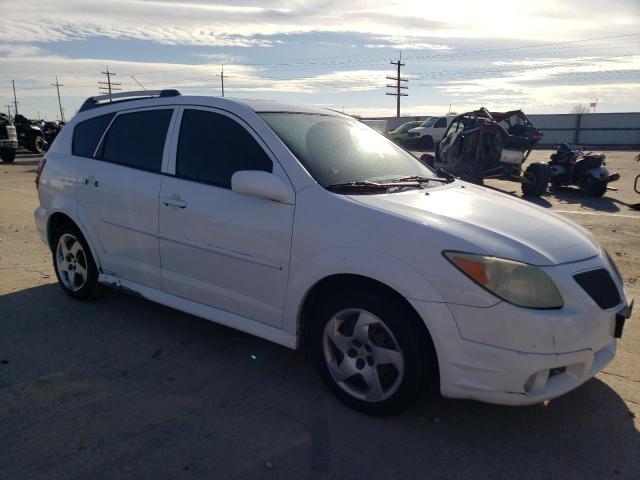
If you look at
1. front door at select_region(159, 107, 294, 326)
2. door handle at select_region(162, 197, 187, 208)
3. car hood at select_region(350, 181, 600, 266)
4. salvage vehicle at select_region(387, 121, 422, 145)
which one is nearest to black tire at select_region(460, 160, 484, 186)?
car hood at select_region(350, 181, 600, 266)

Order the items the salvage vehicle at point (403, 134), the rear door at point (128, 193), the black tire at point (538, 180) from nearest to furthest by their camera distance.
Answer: the rear door at point (128, 193) < the black tire at point (538, 180) < the salvage vehicle at point (403, 134)

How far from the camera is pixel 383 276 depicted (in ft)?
9.00

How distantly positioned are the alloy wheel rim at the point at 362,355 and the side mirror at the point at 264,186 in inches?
29.6

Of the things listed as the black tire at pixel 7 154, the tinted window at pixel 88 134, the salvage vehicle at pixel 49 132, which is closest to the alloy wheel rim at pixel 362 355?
the tinted window at pixel 88 134

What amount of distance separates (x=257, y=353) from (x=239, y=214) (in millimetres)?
1100

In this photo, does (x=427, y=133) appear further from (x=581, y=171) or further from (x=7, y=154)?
(x=7, y=154)

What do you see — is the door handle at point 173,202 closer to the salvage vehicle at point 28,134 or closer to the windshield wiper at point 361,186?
the windshield wiper at point 361,186

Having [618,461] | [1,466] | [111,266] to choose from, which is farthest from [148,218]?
[618,461]

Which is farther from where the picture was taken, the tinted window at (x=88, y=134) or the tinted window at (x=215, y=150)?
the tinted window at (x=88, y=134)

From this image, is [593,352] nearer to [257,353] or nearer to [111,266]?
[257,353]

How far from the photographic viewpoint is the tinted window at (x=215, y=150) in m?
3.46

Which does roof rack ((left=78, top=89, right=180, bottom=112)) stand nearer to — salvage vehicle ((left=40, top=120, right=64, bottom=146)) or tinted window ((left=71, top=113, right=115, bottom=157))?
tinted window ((left=71, top=113, right=115, bottom=157))

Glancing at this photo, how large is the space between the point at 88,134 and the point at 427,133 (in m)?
27.3

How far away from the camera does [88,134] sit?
4.62m
